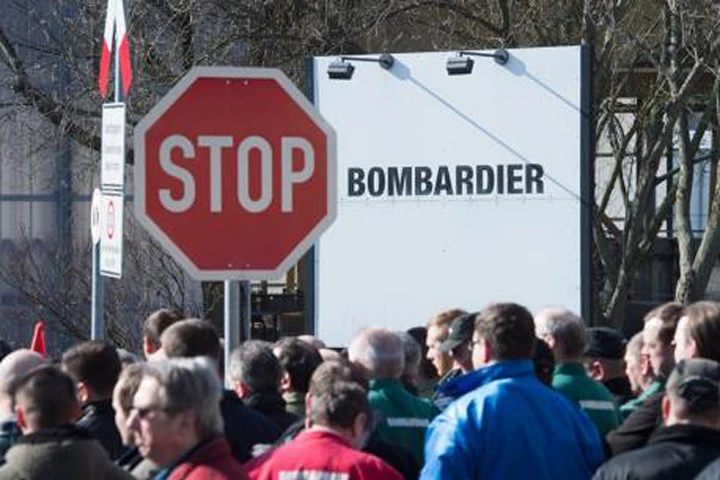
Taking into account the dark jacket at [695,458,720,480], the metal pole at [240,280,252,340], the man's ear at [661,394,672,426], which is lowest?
the dark jacket at [695,458,720,480]

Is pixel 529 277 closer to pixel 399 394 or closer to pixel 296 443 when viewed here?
pixel 399 394

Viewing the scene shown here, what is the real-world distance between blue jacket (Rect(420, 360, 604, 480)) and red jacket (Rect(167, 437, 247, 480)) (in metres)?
1.32

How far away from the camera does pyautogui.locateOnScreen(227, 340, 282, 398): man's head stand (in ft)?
24.2

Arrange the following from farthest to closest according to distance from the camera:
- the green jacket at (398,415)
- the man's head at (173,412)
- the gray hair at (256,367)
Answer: the green jacket at (398,415) → the gray hair at (256,367) → the man's head at (173,412)

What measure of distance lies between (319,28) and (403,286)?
569cm

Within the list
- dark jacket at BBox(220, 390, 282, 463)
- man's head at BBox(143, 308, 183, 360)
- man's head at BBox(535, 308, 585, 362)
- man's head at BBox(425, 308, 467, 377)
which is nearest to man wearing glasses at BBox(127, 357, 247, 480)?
dark jacket at BBox(220, 390, 282, 463)

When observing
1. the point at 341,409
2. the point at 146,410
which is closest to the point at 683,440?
the point at 341,409

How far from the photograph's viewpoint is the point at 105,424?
23.4 feet

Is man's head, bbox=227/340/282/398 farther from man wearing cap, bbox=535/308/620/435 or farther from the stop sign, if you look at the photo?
man wearing cap, bbox=535/308/620/435

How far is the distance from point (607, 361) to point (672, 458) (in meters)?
3.29

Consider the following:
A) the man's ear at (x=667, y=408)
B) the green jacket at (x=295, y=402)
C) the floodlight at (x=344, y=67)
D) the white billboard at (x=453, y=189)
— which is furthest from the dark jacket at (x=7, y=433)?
the floodlight at (x=344, y=67)

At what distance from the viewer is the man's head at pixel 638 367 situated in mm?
7738

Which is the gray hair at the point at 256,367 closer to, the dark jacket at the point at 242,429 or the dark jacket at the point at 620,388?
the dark jacket at the point at 242,429

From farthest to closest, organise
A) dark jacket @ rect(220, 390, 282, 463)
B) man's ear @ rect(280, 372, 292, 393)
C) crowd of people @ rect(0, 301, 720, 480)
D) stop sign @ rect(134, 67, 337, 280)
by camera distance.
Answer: man's ear @ rect(280, 372, 292, 393) → dark jacket @ rect(220, 390, 282, 463) → stop sign @ rect(134, 67, 337, 280) → crowd of people @ rect(0, 301, 720, 480)
